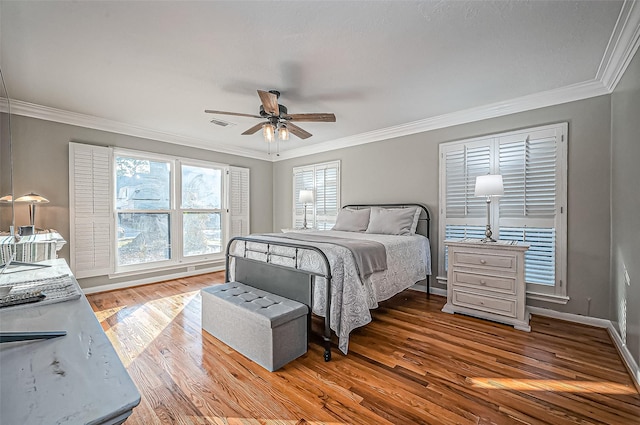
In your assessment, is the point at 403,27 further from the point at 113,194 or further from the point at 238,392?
the point at 113,194

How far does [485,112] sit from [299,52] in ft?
8.49

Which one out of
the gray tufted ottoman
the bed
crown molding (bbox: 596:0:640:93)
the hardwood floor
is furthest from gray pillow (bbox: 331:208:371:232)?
crown molding (bbox: 596:0:640:93)

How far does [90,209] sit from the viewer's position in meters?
4.05

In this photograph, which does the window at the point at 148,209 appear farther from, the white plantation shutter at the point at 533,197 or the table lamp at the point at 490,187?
the white plantation shutter at the point at 533,197

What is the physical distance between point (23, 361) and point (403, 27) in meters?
2.58

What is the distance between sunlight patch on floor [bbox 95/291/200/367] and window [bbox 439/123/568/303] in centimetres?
375

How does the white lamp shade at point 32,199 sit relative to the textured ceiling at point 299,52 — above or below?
below

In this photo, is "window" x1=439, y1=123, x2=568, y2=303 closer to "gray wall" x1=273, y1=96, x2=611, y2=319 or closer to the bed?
"gray wall" x1=273, y1=96, x2=611, y2=319

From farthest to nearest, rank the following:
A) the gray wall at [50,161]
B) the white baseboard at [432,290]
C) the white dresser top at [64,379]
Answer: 1. the white baseboard at [432,290]
2. the gray wall at [50,161]
3. the white dresser top at [64,379]

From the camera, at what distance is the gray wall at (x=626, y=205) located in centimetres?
216

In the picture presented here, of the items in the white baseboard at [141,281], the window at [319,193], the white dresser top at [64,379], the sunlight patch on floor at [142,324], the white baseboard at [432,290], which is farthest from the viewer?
the window at [319,193]

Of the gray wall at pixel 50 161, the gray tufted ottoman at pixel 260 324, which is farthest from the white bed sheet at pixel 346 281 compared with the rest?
the gray wall at pixel 50 161

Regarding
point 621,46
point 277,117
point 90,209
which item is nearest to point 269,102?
point 277,117

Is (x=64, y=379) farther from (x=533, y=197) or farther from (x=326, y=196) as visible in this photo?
(x=326, y=196)
